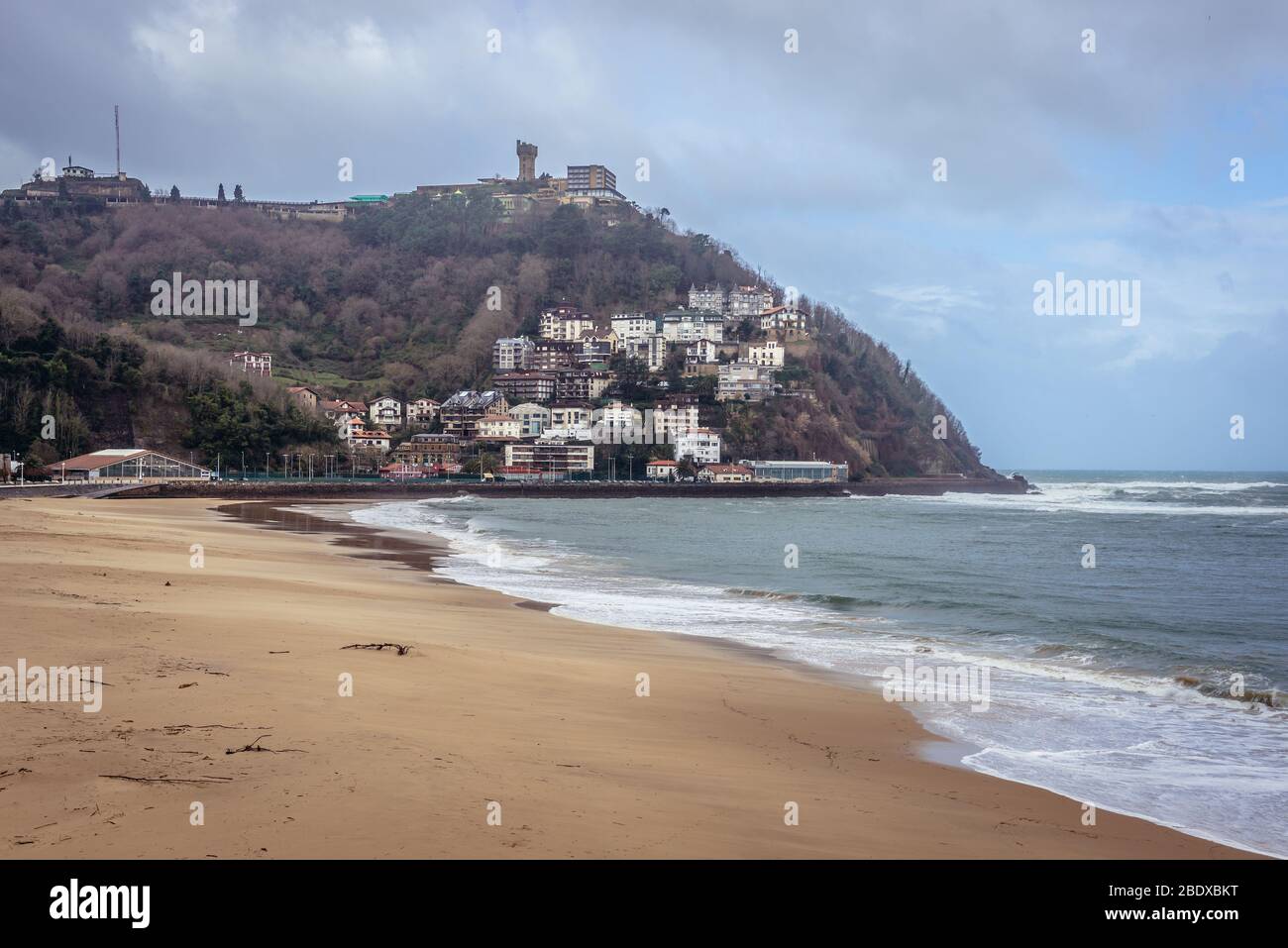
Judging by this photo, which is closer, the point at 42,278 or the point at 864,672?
the point at 864,672

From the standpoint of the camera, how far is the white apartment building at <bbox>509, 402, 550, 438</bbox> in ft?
363

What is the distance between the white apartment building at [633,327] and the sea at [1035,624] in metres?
97.3

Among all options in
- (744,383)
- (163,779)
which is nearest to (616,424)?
(744,383)

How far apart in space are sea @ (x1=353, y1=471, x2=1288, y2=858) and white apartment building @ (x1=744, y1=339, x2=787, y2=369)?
86323 mm

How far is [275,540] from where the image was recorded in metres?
26.5

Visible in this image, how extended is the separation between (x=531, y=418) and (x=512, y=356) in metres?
21.9

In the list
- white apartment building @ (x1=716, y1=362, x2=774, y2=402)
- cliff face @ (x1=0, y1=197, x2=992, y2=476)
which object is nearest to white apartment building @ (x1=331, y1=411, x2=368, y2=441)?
cliff face @ (x1=0, y1=197, x2=992, y2=476)

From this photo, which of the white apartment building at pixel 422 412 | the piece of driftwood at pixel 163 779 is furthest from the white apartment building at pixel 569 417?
the piece of driftwood at pixel 163 779

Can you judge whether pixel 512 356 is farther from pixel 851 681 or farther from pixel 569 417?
pixel 851 681

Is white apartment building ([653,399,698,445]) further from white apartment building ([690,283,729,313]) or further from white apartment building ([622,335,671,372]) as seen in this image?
white apartment building ([690,283,729,313])
